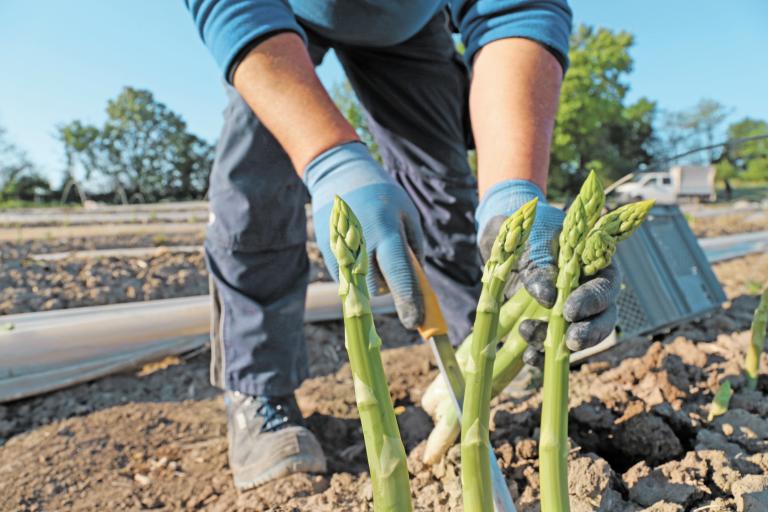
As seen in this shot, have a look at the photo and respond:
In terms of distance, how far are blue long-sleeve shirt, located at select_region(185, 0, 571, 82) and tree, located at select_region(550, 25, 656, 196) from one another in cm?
2260

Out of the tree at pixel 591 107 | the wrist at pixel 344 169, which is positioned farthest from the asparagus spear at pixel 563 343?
the tree at pixel 591 107

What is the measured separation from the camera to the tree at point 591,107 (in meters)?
23.2

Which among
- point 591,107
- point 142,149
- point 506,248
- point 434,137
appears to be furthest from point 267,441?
point 142,149

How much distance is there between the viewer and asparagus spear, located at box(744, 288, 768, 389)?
1675mm

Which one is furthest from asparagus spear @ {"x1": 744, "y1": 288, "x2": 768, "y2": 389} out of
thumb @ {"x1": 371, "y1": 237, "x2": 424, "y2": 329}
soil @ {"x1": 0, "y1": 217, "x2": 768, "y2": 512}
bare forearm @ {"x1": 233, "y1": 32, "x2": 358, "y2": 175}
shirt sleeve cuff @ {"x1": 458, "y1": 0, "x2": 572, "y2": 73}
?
bare forearm @ {"x1": 233, "y1": 32, "x2": 358, "y2": 175}

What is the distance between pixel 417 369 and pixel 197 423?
94cm

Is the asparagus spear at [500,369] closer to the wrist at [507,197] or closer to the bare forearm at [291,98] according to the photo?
the wrist at [507,197]

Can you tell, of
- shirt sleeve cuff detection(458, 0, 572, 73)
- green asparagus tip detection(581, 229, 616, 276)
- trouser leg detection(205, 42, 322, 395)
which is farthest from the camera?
trouser leg detection(205, 42, 322, 395)

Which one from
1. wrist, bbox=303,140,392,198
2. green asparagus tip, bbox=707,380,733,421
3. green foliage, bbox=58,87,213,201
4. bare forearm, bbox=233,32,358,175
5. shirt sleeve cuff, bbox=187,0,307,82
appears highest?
green foliage, bbox=58,87,213,201

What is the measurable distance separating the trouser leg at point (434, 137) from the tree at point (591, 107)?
22.2 metres

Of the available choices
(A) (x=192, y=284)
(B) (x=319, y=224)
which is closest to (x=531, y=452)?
(B) (x=319, y=224)

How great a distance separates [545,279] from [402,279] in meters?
0.30

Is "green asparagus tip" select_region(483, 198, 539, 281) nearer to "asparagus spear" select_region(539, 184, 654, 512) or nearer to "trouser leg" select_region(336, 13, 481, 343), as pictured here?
"asparagus spear" select_region(539, 184, 654, 512)

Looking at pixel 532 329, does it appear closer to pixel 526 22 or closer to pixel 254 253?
pixel 526 22
